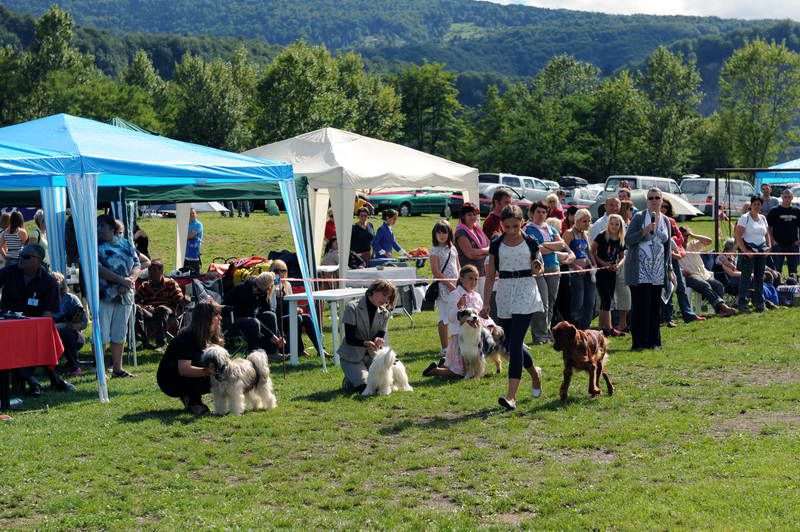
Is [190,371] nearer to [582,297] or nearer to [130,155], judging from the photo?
[130,155]

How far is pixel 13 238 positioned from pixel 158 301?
2.96 m

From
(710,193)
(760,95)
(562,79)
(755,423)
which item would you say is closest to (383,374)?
(755,423)

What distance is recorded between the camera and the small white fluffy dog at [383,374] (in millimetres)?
8500

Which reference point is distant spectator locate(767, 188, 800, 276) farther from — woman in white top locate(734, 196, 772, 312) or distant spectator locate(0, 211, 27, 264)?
distant spectator locate(0, 211, 27, 264)

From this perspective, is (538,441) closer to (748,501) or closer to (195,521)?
(748,501)

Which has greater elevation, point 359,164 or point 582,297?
point 359,164

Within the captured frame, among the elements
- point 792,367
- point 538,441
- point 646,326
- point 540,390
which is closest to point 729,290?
point 646,326

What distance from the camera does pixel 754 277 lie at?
13.8 m

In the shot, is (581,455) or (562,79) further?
(562,79)

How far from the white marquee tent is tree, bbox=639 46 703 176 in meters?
49.2

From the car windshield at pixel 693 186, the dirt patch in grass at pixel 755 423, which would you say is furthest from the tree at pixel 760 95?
the dirt patch in grass at pixel 755 423

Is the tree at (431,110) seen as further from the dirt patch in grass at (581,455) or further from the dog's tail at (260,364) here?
the dirt patch in grass at (581,455)

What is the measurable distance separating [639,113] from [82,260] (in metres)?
58.3

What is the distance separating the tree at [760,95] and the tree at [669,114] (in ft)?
10.4
